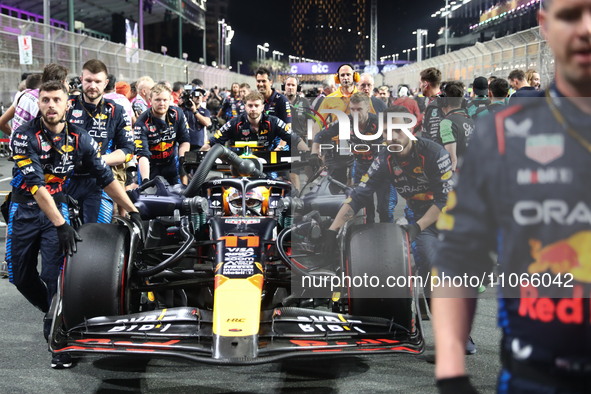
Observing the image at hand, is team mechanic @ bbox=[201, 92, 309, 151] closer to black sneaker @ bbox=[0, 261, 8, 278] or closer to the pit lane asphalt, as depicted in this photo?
black sneaker @ bbox=[0, 261, 8, 278]

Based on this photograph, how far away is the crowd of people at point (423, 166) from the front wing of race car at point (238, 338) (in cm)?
68

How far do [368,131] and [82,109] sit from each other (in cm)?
299

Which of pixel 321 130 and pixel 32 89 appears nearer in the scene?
pixel 32 89

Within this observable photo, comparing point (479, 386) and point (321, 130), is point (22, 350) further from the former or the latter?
point (321, 130)

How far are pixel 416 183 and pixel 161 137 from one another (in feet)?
12.5

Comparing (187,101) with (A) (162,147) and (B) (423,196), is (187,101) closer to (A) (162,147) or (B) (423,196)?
(A) (162,147)

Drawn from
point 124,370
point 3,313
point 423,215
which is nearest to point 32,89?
point 3,313

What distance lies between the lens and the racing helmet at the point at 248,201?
486 centimetres

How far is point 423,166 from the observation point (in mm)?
4957

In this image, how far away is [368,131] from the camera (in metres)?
7.20

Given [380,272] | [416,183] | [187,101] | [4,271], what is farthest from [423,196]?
[187,101]

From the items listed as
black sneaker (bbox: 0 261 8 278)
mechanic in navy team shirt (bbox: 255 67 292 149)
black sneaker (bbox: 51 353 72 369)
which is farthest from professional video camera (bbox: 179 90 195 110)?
black sneaker (bbox: 51 353 72 369)

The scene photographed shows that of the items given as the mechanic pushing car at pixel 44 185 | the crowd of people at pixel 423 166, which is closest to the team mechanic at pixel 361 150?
the crowd of people at pixel 423 166

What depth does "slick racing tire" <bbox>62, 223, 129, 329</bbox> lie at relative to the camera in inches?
156
